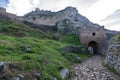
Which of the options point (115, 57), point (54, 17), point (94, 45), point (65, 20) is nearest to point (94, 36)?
point (94, 45)

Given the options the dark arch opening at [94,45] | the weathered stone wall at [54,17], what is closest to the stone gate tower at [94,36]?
the dark arch opening at [94,45]

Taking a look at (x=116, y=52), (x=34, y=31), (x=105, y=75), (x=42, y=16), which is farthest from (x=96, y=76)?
(x=42, y=16)

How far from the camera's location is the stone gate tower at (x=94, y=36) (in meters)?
44.9

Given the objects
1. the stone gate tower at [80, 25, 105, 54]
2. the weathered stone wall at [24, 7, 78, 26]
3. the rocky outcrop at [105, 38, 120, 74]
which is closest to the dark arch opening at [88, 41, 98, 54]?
the stone gate tower at [80, 25, 105, 54]

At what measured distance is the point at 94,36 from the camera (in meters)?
45.2

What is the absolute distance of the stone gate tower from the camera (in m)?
44.9

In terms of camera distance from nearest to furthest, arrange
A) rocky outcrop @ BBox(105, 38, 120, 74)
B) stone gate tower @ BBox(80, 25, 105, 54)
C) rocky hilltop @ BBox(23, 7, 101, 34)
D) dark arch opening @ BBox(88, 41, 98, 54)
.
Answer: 1. rocky outcrop @ BBox(105, 38, 120, 74)
2. stone gate tower @ BBox(80, 25, 105, 54)
3. dark arch opening @ BBox(88, 41, 98, 54)
4. rocky hilltop @ BBox(23, 7, 101, 34)

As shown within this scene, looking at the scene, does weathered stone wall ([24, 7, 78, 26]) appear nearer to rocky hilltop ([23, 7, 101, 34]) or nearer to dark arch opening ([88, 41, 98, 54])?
rocky hilltop ([23, 7, 101, 34])

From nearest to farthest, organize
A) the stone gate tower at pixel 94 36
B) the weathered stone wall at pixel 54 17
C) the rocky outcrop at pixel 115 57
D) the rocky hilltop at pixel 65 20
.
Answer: the rocky outcrop at pixel 115 57 < the stone gate tower at pixel 94 36 < the rocky hilltop at pixel 65 20 < the weathered stone wall at pixel 54 17

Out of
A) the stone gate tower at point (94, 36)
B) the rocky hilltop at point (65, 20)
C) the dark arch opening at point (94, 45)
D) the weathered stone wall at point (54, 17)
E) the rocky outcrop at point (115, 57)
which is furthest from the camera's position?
the weathered stone wall at point (54, 17)

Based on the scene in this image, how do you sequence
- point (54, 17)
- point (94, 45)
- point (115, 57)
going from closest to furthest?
point (115, 57) → point (94, 45) → point (54, 17)

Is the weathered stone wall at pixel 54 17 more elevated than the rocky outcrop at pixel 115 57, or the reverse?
the weathered stone wall at pixel 54 17

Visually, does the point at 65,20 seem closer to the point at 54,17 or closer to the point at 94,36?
the point at 54,17

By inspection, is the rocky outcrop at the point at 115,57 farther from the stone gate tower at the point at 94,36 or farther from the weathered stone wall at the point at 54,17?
the weathered stone wall at the point at 54,17
